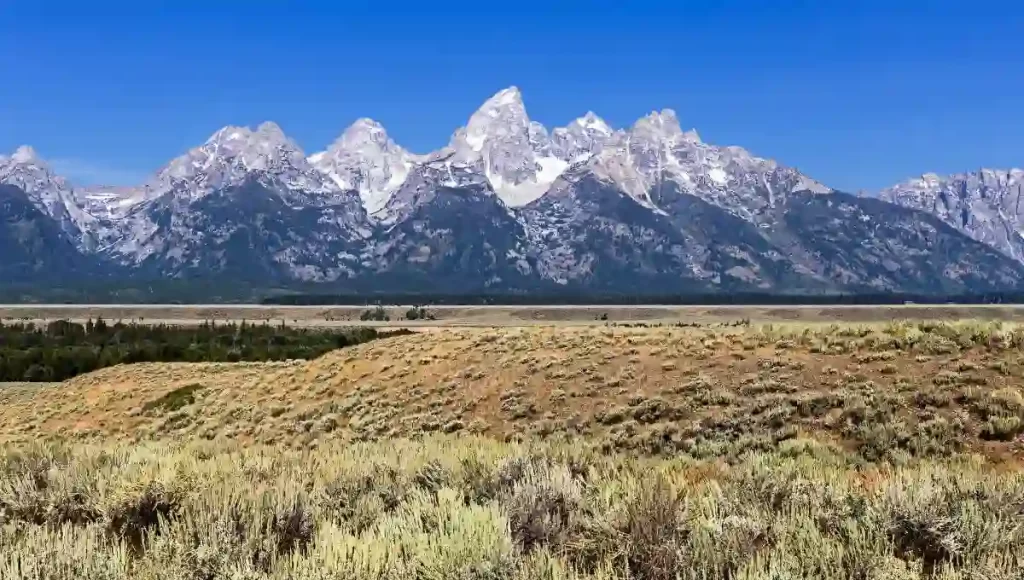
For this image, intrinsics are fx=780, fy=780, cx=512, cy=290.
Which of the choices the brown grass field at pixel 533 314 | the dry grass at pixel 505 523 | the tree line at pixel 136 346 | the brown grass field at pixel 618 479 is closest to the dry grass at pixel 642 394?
the brown grass field at pixel 618 479

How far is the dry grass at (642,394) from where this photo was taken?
20125 millimetres

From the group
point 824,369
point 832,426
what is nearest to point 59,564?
point 832,426

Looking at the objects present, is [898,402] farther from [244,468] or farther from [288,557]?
[288,557]

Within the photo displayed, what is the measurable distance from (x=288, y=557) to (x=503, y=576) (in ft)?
6.45

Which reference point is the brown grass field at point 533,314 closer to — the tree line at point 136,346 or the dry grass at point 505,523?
the tree line at point 136,346

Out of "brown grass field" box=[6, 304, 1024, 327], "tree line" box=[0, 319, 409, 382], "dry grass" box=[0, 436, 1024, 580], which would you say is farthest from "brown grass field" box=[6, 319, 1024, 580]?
"brown grass field" box=[6, 304, 1024, 327]

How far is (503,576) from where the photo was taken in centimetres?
545

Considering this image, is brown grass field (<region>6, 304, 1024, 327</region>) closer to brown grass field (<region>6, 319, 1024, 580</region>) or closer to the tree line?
the tree line

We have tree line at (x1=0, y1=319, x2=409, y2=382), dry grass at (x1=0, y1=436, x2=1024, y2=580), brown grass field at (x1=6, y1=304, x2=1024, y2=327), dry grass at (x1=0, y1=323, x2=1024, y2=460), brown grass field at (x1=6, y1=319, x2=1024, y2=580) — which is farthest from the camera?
brown grass field at (x1=6, y1=304, x2=1024, y2=327)

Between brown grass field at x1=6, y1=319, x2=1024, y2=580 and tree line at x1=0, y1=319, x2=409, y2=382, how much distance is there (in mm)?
53841

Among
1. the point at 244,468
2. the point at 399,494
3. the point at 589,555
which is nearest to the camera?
the point at 589,555

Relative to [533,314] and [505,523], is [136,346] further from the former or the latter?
[505,523]

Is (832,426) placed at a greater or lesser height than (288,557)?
lesser

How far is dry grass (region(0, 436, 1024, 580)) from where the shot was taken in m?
5.75
